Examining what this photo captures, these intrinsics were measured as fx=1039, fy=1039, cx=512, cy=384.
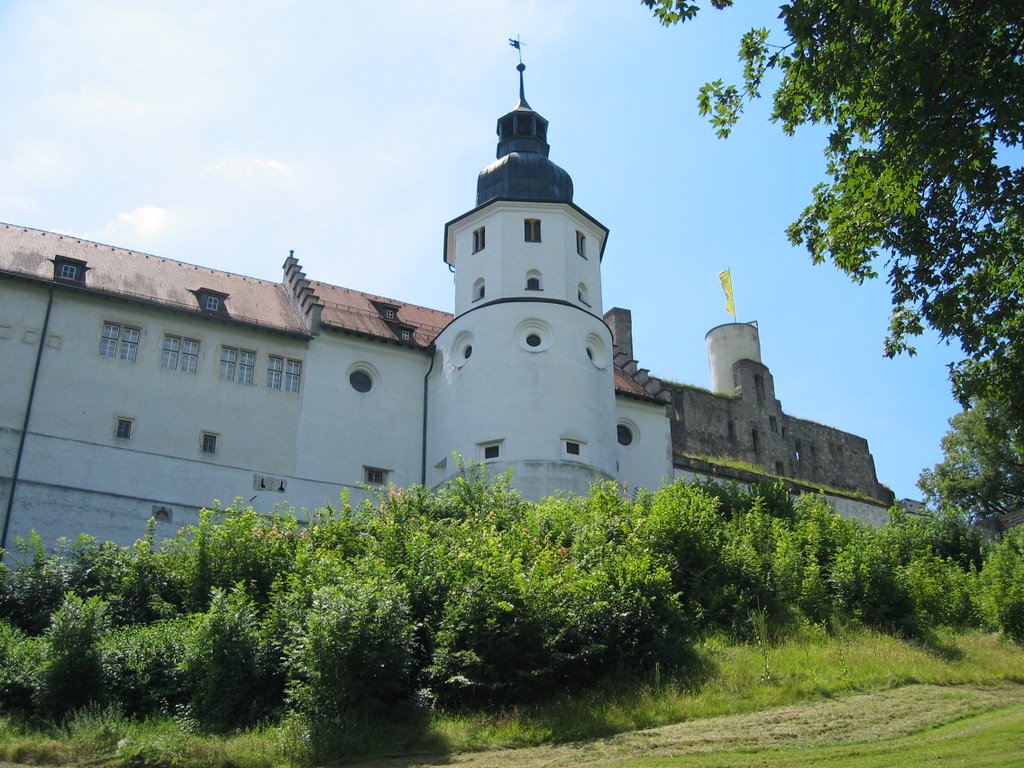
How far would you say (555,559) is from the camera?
2230 cm


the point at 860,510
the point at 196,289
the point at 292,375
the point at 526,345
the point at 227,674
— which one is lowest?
the point at 227,674

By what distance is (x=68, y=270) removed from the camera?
1356 inches

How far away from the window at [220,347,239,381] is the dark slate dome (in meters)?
11.7

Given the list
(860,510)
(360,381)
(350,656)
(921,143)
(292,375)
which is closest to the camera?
(921,143)

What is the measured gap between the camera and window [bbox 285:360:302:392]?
3634cm

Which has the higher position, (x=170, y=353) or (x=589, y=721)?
(x=170, y=353)

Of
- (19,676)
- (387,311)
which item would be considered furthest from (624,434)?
(19,676)

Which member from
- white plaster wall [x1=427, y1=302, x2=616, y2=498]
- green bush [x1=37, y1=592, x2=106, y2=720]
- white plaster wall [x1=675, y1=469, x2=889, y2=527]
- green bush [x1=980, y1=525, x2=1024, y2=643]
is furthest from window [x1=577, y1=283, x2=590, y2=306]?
green bush [x1=37, y1=592, x2=106, y2=720]

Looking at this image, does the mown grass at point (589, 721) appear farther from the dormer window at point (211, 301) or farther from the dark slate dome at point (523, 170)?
the dark slate dome at point (523, 170)

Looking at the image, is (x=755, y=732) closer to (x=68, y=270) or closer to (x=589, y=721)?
(x=589, y=721)

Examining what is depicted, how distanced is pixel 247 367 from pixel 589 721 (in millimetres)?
22256

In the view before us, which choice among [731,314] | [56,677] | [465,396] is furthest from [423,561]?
[731,314]

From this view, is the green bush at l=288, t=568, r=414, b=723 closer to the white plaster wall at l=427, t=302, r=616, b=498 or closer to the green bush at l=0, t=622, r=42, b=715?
the green bush at l=0, t=622, r=42, b=715

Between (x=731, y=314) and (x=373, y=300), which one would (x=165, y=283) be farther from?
(x=731, y=314)
